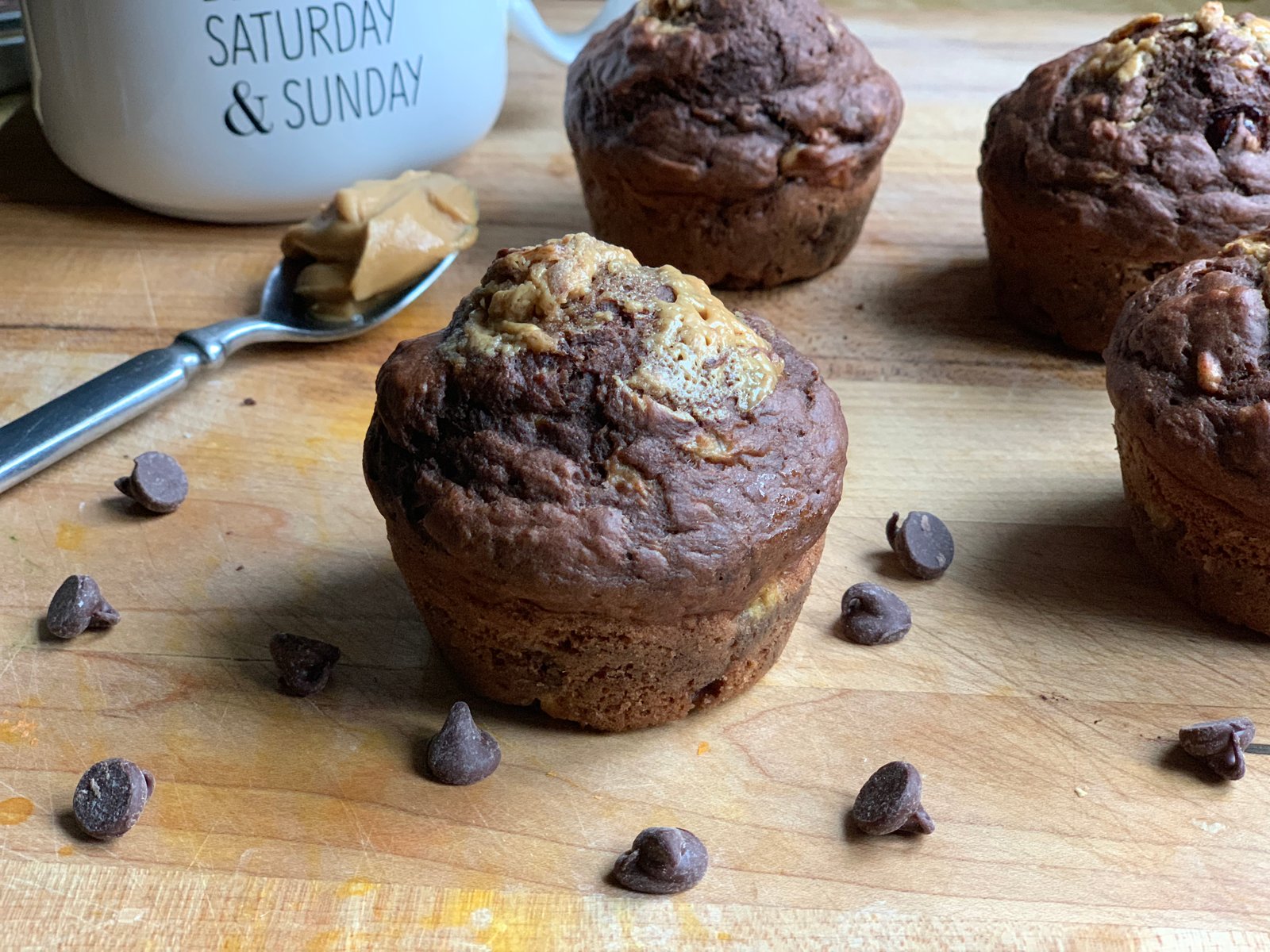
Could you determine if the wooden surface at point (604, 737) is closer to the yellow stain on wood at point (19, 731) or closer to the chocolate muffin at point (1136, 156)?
the yellow stain on wood at point (19, 731)

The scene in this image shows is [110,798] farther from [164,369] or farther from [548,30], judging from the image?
[548,30]

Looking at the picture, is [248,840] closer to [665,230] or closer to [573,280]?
[573,280]

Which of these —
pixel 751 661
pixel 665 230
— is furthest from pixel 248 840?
pixel 665 230

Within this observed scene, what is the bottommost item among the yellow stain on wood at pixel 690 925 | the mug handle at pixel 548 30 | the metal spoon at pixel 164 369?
the yellow stain on wood at pixel 690 925

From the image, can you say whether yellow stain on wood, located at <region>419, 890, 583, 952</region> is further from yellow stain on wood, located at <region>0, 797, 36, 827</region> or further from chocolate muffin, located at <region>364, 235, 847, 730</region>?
yellow stain on wood, located at <region>0, 797, 36, 827</region>

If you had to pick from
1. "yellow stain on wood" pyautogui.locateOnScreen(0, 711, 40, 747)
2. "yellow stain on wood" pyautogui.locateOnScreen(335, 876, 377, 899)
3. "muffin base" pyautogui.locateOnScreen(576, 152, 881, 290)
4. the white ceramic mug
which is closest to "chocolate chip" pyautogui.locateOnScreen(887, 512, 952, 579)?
"muffin base" pyautogui.locateOnScreen(576, 152, 881, 290)

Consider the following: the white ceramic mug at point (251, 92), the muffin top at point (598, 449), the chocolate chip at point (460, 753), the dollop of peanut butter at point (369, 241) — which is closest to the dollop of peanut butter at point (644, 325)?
the muffin top at point (598, 449)

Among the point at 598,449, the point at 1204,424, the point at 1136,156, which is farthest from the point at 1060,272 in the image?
the point at 598,449
